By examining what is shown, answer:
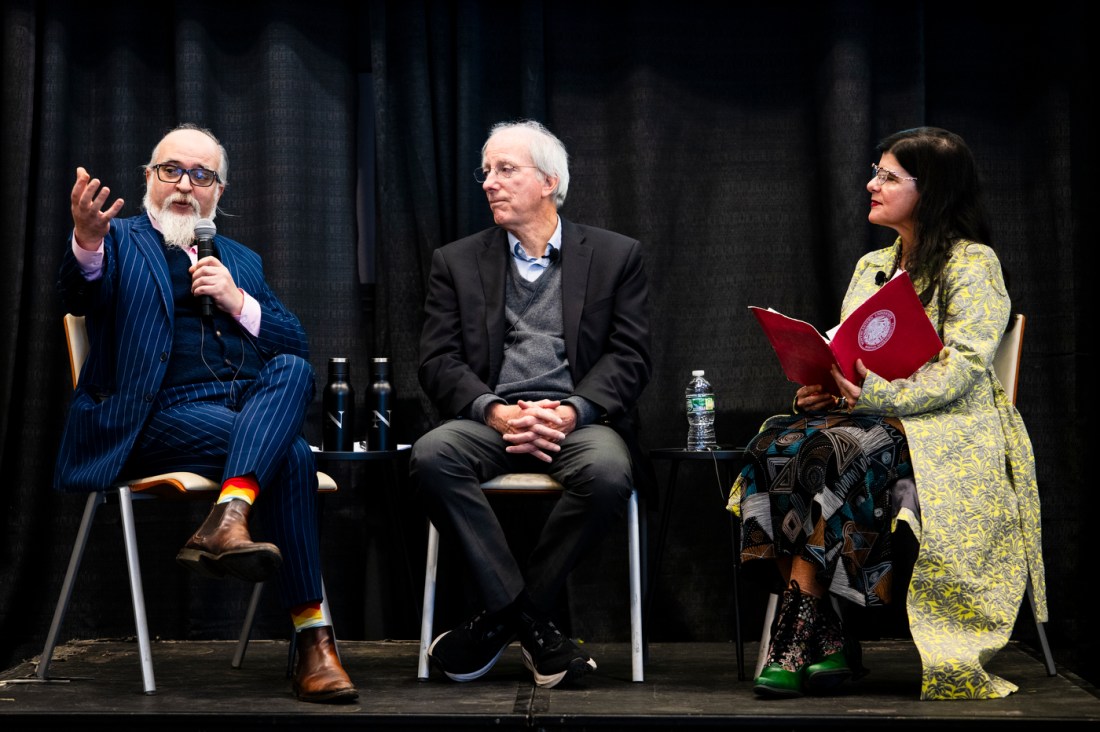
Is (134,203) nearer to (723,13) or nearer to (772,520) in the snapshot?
(723,13)

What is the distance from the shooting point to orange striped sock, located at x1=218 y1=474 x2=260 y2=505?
2707mm

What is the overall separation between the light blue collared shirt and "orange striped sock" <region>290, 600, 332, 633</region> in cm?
116

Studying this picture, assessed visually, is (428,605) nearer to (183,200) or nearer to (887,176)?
(183,200)

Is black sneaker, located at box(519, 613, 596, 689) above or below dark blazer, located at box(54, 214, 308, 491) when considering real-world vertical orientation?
below

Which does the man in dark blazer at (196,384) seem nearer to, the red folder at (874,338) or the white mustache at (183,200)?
the white mustache at (183,200)

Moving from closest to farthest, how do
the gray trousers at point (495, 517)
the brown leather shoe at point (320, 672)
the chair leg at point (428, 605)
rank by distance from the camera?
the brown leather shoe at point (320, 672)
the gray trousers at point (495, 517)
the chair leg at point (428, 605)

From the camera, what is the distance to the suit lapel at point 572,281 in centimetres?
333

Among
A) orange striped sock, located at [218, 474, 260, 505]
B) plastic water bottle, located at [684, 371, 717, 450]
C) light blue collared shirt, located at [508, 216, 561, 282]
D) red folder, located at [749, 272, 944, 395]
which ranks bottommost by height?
orange striped sock, located at [218, 474, 260, 505]

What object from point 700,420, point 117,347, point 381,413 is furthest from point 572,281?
point 117,347

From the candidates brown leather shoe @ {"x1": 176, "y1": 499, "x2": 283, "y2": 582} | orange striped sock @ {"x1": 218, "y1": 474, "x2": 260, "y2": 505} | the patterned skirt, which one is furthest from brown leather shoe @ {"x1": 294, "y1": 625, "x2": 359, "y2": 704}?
the patterned skirt

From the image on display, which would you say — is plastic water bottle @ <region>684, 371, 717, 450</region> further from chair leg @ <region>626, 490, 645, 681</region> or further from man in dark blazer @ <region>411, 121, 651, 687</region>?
chair leg @ <region>626, 490, 645, 681</region>

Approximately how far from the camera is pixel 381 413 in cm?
336

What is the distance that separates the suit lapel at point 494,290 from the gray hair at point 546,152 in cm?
22

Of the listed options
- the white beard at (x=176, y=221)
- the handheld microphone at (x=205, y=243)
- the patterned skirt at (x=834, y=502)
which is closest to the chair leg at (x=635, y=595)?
the patterned skirt at (x=834, y=502)
